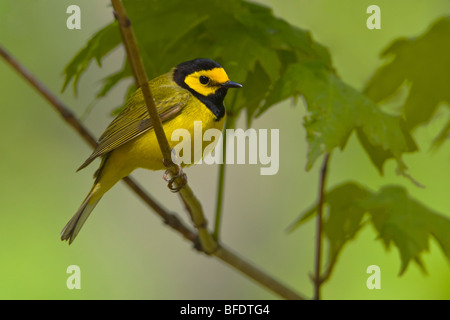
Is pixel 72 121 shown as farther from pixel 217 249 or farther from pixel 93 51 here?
pixel 217 249

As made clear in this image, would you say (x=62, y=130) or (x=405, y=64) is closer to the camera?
(x=405, y=64)

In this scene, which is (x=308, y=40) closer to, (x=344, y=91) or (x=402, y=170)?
(x=344, y=91)

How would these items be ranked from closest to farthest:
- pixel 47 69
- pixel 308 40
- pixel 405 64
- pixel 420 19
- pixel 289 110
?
pixel 308 40
pixel 405 64
pixel 420 19
pixel 47 69
pixel 289 110

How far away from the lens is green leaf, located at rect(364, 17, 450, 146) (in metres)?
1.85

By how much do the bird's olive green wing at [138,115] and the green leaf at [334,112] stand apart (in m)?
0.35

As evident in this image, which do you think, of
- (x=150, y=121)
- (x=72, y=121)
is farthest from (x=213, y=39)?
(x=72, y=121)

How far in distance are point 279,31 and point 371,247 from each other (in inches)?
49.7

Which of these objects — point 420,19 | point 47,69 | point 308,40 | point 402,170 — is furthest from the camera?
point 47,69

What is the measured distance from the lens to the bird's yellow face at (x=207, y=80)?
1.53 metres

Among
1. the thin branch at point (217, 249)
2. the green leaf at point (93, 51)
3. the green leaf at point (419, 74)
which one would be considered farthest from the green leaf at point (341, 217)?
the green leaf at point (93, 51)

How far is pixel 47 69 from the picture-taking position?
285 cm

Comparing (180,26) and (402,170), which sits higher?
(180,26)
